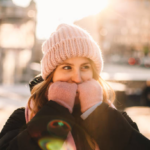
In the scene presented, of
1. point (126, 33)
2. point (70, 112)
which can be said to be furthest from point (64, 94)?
point (126, 33)

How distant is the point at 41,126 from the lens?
4.00 ft

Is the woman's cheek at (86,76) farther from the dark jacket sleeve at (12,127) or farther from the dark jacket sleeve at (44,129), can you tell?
the dark jacket sleeve at (12,127)

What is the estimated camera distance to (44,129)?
1.22 meters

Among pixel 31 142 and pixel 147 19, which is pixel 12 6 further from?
pixel 147 19

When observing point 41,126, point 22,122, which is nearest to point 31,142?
point 41,126

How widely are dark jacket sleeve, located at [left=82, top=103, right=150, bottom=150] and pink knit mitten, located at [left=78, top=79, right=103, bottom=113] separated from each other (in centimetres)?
9

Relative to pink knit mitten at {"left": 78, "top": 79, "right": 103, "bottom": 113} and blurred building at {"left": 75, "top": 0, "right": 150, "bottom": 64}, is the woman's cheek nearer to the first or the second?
pink knit mitten at {"left": 78, "top": 79, "right": 103, "bottom": 113}

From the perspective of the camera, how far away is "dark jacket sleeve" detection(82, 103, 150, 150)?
1.23 m

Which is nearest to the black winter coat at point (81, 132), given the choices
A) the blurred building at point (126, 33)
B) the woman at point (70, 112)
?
the woman at point (70, 112)

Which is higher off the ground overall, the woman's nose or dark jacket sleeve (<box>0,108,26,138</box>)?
the woman's nose

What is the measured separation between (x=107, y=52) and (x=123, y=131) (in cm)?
5656

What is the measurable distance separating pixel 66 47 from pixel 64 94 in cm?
38

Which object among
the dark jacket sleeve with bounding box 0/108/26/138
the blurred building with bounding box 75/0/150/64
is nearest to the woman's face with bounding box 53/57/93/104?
the dark jacket sleeve with bounding box 0/108/26/138

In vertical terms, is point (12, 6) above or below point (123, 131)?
above
